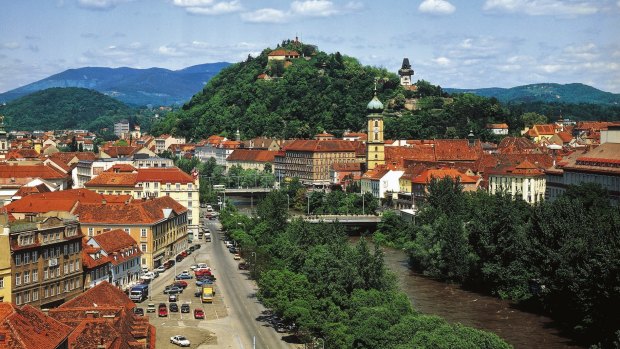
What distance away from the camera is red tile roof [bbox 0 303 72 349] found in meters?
28.5

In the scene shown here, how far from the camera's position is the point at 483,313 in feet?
206

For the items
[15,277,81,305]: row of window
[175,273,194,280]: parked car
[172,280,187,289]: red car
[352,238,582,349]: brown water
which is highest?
[15,277,81,305]: row of window

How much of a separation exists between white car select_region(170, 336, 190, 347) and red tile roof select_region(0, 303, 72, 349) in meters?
17.1

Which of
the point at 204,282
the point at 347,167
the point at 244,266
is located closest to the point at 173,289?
the point at 204,282

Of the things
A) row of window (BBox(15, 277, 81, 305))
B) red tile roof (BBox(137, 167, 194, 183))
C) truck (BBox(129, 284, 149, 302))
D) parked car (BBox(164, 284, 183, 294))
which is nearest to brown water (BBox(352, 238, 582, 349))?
parked car (BBox(164, 284, 183, 294))

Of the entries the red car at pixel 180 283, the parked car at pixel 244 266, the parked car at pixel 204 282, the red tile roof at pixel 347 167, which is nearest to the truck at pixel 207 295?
the red car at pixel 180 283

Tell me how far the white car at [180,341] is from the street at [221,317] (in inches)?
12.3

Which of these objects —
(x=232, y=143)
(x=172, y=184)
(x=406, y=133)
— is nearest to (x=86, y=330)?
(x=172, y=184)

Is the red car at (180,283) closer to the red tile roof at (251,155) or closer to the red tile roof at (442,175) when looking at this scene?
the red tile roof at (442,175)

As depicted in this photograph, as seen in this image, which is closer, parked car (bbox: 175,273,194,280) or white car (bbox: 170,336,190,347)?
white car (bbox: 170,336,190,347)

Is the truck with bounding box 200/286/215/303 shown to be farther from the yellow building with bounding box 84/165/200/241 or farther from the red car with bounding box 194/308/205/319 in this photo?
the yellow building with bounding box 84/165/200/241

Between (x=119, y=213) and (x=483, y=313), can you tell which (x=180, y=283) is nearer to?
(x=119, y=213)

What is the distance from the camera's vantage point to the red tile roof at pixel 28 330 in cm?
2848

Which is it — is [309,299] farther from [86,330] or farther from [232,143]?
[232,143]
